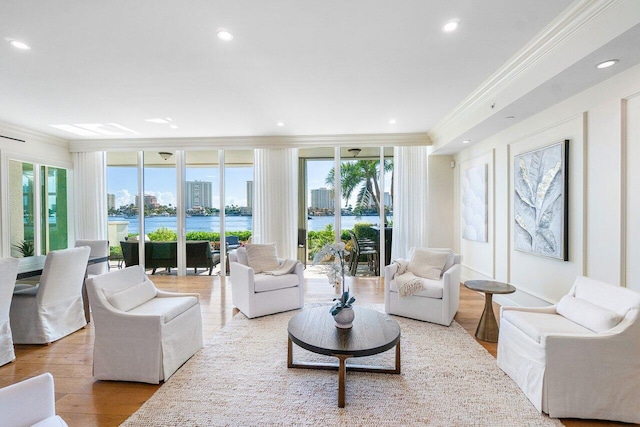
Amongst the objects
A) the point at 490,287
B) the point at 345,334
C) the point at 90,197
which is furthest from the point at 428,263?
the point at 90,197

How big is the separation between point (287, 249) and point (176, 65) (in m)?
3.90

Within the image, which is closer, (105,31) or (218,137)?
(105,31)

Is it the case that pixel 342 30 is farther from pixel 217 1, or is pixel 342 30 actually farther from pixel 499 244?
pixel 499 244

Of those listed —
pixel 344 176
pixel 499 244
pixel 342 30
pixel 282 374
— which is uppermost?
pixel 342 30

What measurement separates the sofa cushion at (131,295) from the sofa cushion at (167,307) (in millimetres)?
46

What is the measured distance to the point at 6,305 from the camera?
2814 mm

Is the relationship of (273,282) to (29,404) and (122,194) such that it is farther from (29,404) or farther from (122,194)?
(122,194)

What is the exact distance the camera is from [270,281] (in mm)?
3963

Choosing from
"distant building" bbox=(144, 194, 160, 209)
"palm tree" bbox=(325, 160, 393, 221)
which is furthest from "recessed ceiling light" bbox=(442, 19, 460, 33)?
"distant building" bbox=(144, 194, 160, 209)

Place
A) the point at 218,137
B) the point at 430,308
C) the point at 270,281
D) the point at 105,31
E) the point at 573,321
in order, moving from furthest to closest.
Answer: the point at 218,137
the point at 270,281
the point at 430,308
the point at 105,31
the point at 573,321

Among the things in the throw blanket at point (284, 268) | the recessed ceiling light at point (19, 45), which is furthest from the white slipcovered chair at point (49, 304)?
the throw blanket at point (284, 268)

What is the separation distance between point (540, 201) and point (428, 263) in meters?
1.40

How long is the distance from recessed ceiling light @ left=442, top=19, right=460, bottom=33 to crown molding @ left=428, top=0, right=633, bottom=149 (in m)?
0.68

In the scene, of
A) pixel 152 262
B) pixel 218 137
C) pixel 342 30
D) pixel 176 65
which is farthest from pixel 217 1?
pixel 152 262
